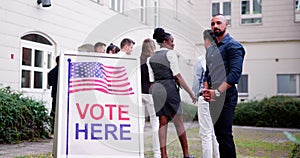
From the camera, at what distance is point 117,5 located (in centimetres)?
1563

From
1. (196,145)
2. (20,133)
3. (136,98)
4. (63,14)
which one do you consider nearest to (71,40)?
(63,14)

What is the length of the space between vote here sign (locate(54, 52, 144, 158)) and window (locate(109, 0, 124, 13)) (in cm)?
1087

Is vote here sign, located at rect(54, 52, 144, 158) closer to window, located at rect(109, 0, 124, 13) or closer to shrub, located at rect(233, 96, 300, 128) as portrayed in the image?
window, located at rect(109, 0, 124, 13)

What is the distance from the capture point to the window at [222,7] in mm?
24516

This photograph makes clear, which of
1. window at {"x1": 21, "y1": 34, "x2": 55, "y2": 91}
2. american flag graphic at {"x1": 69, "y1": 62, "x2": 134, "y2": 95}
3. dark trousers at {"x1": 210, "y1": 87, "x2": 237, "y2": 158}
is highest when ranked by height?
window at {"x1": 21, "y1": 34, "x2": 55, "y2": 91}

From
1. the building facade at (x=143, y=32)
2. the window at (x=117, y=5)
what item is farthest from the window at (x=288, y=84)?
the window at (x=117, y=5)

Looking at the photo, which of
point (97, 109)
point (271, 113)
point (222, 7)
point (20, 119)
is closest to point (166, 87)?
point (97, 109)

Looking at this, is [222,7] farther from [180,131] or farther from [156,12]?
[180,131]

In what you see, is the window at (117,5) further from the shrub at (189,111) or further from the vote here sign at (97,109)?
the vote here sign at (97,109)

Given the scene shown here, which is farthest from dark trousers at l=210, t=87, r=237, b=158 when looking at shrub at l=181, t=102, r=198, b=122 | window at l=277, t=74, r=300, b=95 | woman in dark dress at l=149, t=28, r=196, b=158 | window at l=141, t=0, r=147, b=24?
window at l=277, t=74, r=300, b=95

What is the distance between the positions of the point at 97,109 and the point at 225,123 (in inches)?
53.0

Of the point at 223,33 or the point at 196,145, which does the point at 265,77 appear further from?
the point at 223,33

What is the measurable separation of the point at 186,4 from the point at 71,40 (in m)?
11.8

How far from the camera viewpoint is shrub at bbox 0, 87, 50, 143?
7.69m
